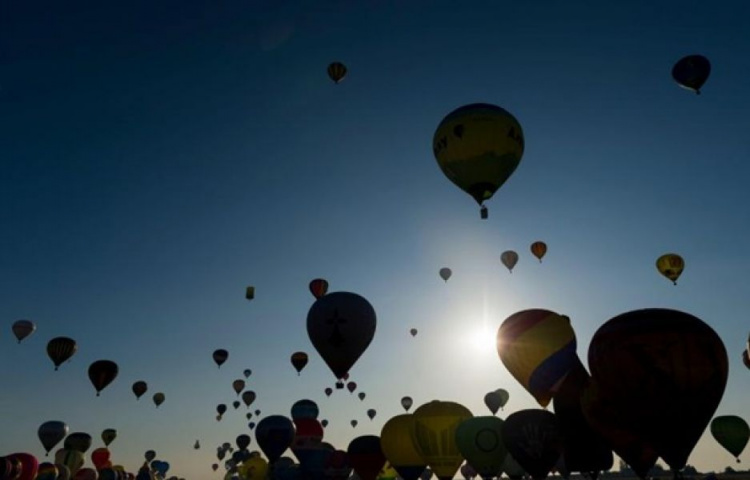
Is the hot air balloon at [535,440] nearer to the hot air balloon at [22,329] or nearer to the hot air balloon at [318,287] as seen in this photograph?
the hot air balloon at [318,287]

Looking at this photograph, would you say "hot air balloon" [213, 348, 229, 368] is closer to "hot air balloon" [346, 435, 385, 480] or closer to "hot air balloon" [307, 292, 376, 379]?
"hot air balloon" [346, 435, 385, 480]

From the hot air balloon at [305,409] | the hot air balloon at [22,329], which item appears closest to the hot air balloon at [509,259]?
the hot air balloon at [305,409]

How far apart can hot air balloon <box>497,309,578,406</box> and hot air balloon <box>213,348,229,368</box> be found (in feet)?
116

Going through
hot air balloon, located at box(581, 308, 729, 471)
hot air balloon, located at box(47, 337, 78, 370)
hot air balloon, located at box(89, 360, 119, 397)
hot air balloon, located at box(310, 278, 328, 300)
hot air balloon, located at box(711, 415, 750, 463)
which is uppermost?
hot air balloon, located at box(310, 278, 328, 300)

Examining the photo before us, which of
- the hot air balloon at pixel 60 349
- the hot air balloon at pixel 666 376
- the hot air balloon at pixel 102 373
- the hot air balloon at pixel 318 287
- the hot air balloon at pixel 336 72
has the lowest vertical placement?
the hot air balloon at pixel 666 376

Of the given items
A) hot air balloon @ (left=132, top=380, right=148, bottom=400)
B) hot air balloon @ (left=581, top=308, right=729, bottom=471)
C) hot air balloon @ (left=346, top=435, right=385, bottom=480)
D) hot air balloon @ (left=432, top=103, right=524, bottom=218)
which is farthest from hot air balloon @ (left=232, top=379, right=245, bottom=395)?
hot air balloon @ (left=581, top=308, right=729, bottom=471)

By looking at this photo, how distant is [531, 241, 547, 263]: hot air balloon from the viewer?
36031mm

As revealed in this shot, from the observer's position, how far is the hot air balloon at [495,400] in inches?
1720

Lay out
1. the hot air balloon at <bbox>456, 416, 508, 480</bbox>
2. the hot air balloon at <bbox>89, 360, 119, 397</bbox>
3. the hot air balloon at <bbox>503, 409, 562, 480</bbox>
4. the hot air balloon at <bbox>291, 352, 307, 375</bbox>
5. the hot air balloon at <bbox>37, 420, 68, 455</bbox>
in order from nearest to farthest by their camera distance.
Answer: the hot air balloon at <bbox>503, 409, 562, 480</bbox> < the hot air balloon at <bbox>456, 416, 508, 480</bbox> < the hot air balloon at <bbox>89, 360, 119, 397</bbox> < the hot air balloon at <bbox>37, 420, 68, 455</bbox> < the hot air balloon at <bbox>291, 352, 307, 375</bbox>

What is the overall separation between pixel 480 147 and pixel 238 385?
1899 inches

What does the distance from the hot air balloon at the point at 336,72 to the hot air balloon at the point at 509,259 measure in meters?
14.9

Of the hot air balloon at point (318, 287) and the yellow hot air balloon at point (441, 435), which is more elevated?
the hot air balloon at point (318, 287)

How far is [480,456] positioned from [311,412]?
25362mm

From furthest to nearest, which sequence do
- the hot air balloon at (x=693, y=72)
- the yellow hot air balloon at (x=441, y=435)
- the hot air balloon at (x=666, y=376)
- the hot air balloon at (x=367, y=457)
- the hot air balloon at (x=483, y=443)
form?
the hot air balloon at (x=367, y=457) → the hot air balloon at (x=693, y=72) → the yellow hot air balloon at (x=441, y=435) → the hot air balloon at (x=483, y=443) → the hot air balloon at (x=666, y=376)
